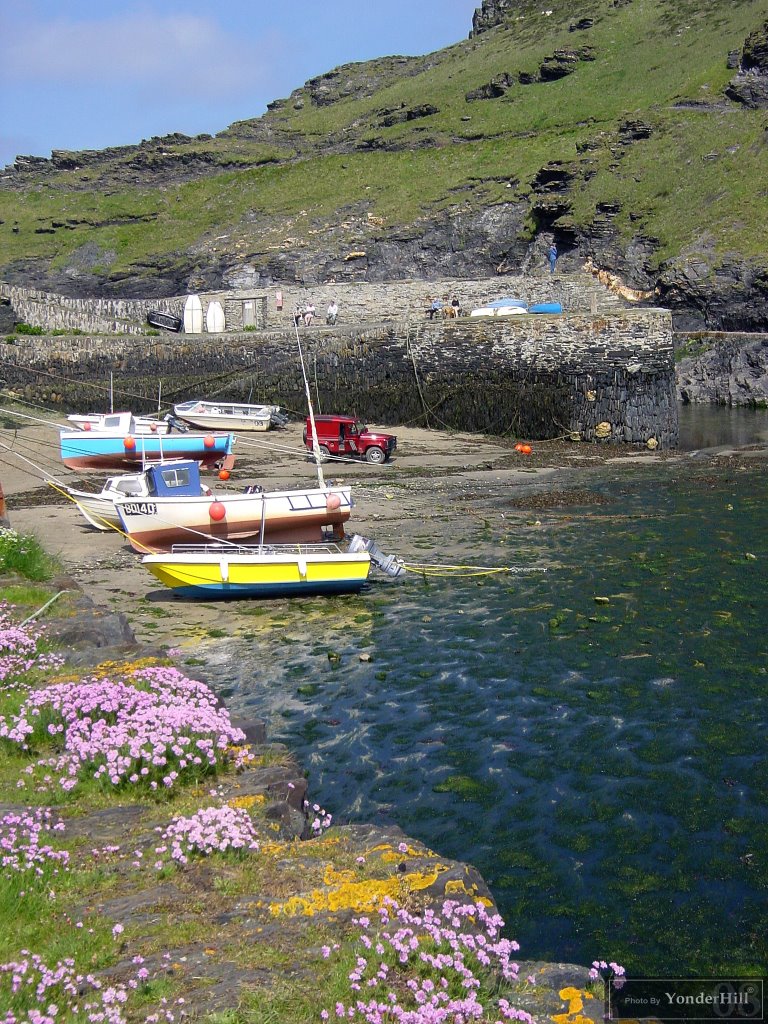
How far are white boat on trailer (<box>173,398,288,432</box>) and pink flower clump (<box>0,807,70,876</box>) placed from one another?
37178 mm

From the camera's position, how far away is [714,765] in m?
11.6

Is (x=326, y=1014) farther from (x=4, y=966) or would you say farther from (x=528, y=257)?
(x=528, y=257)

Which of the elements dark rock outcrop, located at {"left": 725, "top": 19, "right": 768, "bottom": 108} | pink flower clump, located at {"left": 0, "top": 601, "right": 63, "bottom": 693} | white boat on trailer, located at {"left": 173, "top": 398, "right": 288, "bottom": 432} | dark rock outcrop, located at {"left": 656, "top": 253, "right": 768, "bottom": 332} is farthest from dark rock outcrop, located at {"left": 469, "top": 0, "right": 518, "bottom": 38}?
pink flower clump, located at {"left": 0, "top": 601, "right": 63, "bottom": 693}

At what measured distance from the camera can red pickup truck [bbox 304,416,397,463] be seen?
120 feet

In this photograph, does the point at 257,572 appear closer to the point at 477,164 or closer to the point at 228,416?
the point at 228,416

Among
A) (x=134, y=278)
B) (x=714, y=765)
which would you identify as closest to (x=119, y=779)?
(x=714, y=765)

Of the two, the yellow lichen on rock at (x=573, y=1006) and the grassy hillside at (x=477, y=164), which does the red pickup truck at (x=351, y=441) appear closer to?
the yellow lichen on rock at (x=573, y=1006)

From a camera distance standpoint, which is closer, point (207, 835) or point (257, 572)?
point (207, 835)

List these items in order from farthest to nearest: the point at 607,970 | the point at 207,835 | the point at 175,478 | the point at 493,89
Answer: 1. the point at 493,89
2. the point at 175,478
3. the point at 607,970
4. the point at 207,835

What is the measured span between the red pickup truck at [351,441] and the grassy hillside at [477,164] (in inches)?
1536

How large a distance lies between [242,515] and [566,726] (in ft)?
35.3

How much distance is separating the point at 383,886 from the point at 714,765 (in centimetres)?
616

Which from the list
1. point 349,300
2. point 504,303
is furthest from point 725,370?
point 349,300

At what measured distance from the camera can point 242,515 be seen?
70.8 feet
